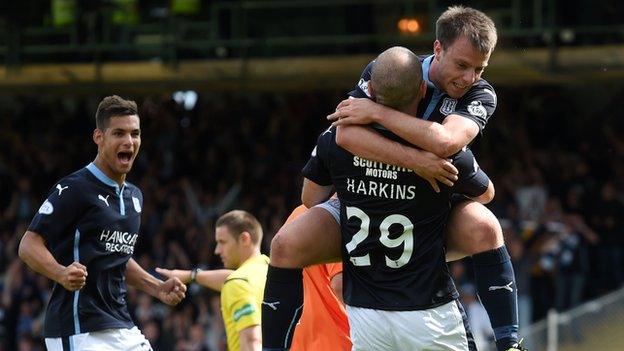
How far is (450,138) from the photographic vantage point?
228 inches

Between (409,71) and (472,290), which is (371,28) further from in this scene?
(409,71)

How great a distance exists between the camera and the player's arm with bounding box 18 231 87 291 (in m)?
6.77

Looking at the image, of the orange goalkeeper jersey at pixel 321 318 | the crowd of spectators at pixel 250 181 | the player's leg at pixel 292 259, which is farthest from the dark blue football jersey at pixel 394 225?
the crowd of spectators at pixel 250 181

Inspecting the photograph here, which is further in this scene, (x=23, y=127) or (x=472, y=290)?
(x=23, y=127)

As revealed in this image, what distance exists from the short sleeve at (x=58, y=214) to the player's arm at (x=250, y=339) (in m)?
1.49

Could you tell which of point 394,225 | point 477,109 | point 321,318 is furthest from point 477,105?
point 321,318

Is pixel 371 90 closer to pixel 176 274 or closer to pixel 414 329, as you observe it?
pixel 414 329

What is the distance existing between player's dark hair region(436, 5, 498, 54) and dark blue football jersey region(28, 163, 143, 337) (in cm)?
237

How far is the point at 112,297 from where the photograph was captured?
7281mm

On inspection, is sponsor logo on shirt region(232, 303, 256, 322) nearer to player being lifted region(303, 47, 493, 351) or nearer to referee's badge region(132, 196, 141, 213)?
referee's badge region(132, 196, 141, 213)

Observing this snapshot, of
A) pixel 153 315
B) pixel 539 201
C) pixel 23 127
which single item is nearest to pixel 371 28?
pixel 539 201

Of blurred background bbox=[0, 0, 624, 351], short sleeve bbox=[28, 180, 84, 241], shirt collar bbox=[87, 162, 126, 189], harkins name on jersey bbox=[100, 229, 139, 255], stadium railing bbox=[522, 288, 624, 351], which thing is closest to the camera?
short sleeve bbox=[28, 180, 84, 241]

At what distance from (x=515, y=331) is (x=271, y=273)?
3.98 feet

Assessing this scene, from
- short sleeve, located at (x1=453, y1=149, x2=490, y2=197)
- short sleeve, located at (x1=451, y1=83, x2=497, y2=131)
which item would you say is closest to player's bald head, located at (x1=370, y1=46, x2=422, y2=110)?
short sleeve, located at (x1=451, y1=83, x2=497, y2=131)
